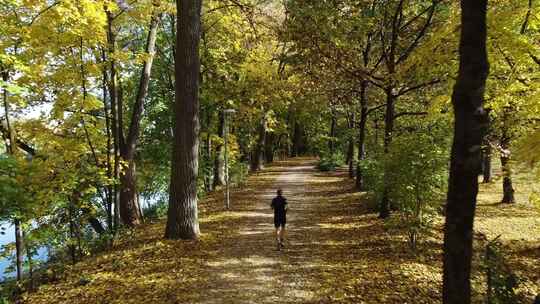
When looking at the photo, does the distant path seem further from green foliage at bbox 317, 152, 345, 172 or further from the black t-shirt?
green foliage at bbox 317, 152, 345, 172

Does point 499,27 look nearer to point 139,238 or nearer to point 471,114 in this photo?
point 471,114

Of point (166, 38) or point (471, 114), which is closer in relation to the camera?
point (471, 114)

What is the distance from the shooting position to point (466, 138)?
4.72m

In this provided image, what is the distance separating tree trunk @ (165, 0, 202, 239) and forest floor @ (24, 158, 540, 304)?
69 centimetres

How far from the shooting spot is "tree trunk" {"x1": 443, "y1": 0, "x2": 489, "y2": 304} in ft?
15.3

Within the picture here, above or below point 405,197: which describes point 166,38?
above

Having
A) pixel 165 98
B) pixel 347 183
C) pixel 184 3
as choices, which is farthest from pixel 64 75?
pixel 347 183

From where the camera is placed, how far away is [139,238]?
1242 cm

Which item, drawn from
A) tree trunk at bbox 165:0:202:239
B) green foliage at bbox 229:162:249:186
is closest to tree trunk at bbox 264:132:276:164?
green foliage at bbox 229:162:249:186

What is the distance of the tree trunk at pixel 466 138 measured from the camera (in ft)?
15.3

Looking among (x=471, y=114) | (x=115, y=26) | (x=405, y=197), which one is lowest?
(x=405, y=197)

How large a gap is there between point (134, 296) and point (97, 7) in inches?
300

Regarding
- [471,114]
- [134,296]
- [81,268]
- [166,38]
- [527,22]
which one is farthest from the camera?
[166,38]

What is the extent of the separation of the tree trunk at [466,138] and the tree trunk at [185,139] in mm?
8008
